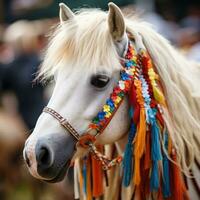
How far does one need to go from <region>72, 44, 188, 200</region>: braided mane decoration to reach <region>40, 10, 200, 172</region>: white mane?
7 cm

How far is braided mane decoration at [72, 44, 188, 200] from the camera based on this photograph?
4043mm

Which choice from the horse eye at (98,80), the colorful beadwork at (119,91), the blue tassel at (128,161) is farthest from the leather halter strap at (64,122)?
the blue tassel at (128,161)

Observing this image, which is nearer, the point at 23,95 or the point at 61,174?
the point at 61,174

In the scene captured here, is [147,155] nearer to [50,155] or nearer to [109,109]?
[109,109]

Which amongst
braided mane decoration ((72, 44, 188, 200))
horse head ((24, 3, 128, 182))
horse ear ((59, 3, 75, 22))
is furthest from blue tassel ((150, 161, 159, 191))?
horse ear ((59, 3, 75, 22))

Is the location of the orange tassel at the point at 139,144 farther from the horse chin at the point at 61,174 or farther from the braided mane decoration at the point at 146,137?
the horse chin at the point at 61,174

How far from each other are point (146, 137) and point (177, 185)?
320mm

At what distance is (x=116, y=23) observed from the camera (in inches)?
158

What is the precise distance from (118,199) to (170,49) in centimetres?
95

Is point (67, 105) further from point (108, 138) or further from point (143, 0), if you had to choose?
point (143, 0)

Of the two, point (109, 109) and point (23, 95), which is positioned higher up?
point (23, 95)

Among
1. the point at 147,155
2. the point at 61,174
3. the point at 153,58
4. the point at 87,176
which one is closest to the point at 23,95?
the point at 87,176

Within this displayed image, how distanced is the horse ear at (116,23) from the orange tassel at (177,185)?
739 millimetres

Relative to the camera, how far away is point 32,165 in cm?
382
